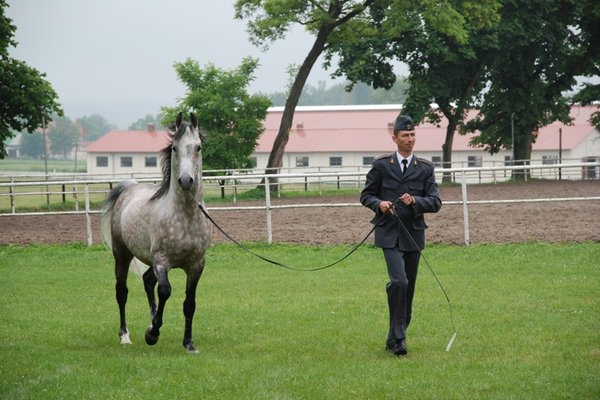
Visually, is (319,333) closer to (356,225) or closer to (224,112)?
(356,225)

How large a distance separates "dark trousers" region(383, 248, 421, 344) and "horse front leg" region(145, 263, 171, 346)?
226cm

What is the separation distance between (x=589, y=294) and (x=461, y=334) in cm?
314

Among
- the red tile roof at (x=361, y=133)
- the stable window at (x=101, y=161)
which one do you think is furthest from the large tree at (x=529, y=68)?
the stable window at (x=101, y=161)

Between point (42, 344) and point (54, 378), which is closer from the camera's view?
point (54, 378)

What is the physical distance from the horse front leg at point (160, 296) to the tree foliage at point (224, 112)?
101 feet

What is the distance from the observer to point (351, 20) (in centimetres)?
4172

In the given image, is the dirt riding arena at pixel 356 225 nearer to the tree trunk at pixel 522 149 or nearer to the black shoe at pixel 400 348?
the black shoe at pixel 400 348

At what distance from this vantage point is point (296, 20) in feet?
131

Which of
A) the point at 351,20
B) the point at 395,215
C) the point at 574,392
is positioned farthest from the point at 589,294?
the point at 351,20

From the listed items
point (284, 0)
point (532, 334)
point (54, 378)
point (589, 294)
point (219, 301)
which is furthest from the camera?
point (284, 0)

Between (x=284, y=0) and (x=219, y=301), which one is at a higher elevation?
(x=284, y=0)

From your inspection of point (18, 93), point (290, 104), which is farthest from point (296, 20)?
point (18, 93)

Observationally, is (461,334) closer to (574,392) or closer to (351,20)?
(574,392)

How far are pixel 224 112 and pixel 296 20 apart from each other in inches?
202
